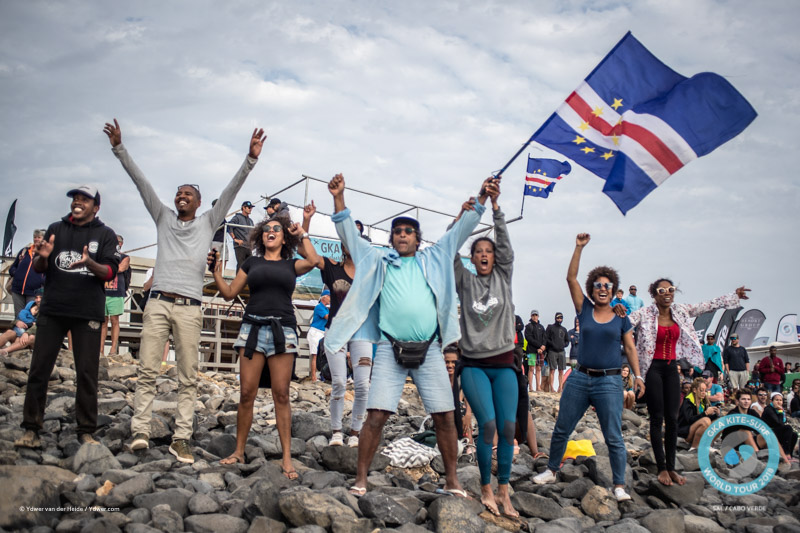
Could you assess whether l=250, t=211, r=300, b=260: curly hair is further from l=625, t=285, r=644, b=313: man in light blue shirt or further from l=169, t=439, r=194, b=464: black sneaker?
l=625, t=285, r=644, b=313: man in light blue shirt

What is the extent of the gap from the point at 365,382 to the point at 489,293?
1784mm

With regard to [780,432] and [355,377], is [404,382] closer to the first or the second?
[355,377]

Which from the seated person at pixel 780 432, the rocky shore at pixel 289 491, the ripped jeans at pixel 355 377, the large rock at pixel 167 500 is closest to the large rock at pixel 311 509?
the rocky shore at pixel 289 491

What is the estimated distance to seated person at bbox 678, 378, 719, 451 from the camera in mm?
11148

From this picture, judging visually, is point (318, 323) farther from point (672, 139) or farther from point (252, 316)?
point (672, 139)

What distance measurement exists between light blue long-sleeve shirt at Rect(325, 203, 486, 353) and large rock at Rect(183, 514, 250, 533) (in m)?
1.47

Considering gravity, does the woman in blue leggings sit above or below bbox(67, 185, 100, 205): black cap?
below

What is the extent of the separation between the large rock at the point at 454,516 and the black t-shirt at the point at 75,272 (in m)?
3.57

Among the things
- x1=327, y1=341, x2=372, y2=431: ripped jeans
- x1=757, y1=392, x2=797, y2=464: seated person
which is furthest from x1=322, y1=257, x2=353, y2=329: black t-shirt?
x1=757, y1=392, x2=797, y2=464: seated person

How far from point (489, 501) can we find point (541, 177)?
20.5 feet

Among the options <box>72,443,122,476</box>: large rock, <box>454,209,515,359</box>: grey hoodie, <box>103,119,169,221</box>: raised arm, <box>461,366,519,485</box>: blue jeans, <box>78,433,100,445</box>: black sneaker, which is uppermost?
<box>103,119,169,221</box>: raised arm

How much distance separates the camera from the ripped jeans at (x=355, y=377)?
6.48 metres

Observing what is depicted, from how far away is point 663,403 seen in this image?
671 centimetres
